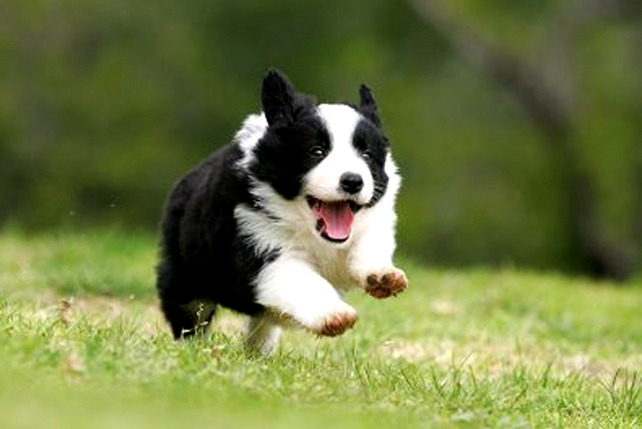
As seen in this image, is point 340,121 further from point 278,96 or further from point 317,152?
point 278,96

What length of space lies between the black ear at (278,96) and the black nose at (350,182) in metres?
0.50

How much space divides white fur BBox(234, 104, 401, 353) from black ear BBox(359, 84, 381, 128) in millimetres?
151

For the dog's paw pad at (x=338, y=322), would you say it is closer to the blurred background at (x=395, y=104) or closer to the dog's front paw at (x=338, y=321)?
the dog's front paw at (x=338, y=321)

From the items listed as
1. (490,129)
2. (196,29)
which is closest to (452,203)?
(490,129)

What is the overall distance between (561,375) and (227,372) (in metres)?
3.21

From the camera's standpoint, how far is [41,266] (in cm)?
1230

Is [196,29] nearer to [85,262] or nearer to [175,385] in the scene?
[85,262]

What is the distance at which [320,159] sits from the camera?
24.3 ft

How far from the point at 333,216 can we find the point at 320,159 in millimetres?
272

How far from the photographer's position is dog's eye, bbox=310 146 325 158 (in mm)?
7409

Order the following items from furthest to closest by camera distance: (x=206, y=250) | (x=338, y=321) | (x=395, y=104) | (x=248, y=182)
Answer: (x=395, y=104)
(x=206, y=250)
(x=248, y=182)
(x=338, y=321)

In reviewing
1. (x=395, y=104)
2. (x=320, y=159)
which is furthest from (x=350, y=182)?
(x=395, y=104)

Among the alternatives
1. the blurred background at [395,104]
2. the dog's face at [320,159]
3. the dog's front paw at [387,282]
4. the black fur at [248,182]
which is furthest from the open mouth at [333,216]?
the blurred background at [395,104]

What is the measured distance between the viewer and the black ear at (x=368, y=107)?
25.5 ft
